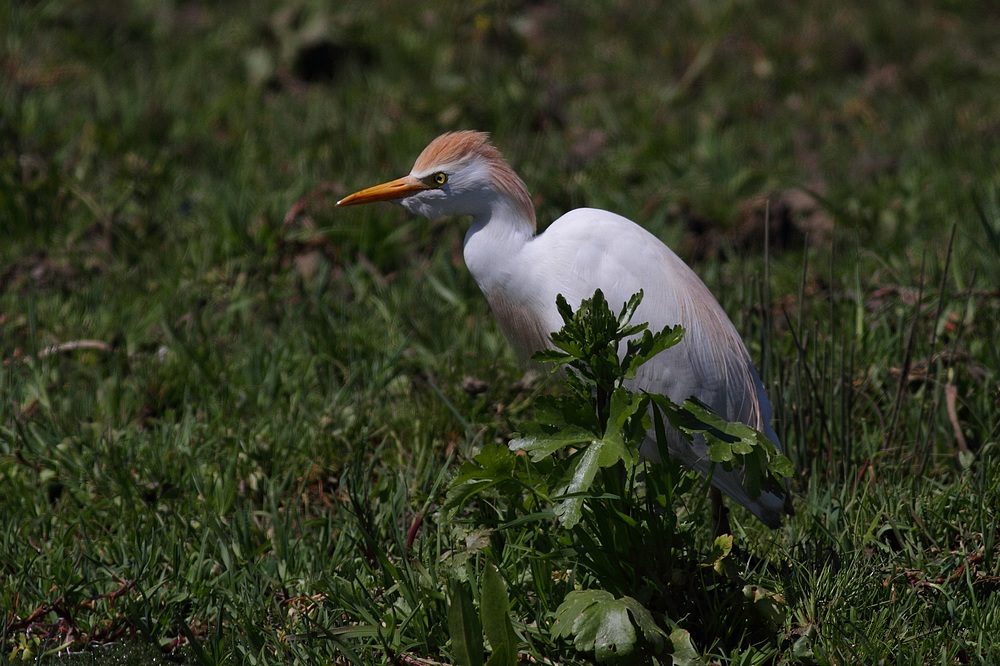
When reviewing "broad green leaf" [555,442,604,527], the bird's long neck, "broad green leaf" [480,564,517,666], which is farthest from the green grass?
the bird's long neck

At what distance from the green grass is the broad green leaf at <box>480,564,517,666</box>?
0.48 ft

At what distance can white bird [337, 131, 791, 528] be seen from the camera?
2.58 meters

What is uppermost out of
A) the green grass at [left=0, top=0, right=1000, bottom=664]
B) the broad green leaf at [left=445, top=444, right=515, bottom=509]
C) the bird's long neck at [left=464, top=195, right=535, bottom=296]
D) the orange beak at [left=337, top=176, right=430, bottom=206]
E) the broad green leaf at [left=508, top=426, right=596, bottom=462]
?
the orange beak at [left=337, top=176, right=430, bottom=206]

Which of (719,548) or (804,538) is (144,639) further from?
(804,538)

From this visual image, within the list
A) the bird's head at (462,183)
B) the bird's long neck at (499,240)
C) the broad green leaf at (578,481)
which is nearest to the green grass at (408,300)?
the broad green leaf at (578,481)

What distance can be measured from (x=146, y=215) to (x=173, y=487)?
66.1 inches

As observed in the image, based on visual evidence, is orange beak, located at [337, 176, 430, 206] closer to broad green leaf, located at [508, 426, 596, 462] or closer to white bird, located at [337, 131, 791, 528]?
white bird, located at [337, 131, 791, 528]

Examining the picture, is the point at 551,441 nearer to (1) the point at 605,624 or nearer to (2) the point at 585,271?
(1) the point at 605,624

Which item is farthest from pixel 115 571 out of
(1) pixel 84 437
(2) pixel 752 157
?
(2) pixel 752 157

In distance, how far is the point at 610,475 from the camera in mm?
2062

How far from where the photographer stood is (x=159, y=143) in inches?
187

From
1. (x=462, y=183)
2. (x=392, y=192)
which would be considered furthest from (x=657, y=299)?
(x=392, y=192)

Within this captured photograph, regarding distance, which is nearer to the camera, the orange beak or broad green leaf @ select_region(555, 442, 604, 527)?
broad green leaf @ select_region(555, 442, 604, 527)

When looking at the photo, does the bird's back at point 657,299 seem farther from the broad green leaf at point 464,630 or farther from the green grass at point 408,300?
the broad green leaf at point 464,630
